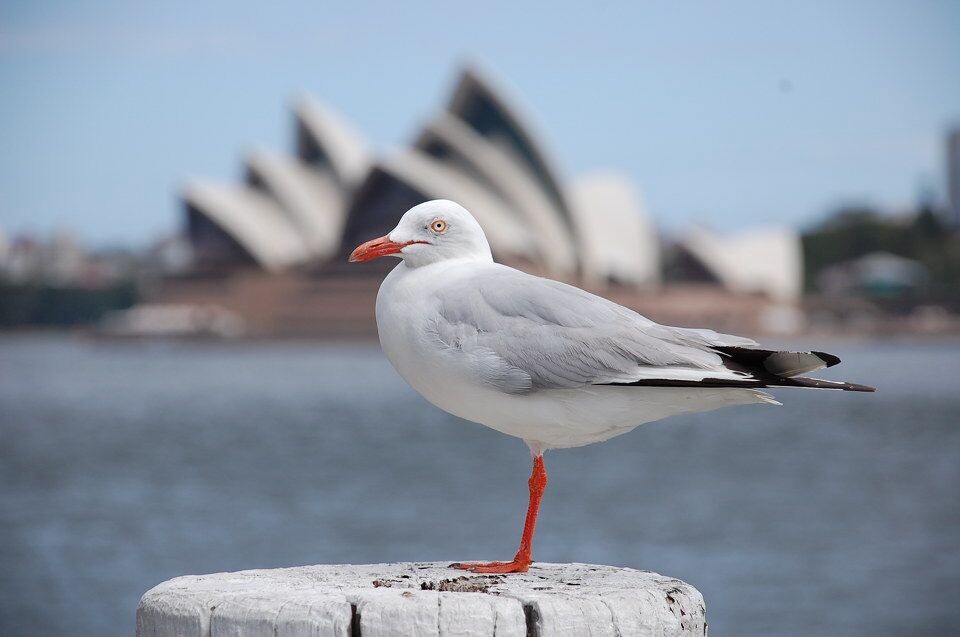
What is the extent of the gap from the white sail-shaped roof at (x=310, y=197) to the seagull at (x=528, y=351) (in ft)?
127

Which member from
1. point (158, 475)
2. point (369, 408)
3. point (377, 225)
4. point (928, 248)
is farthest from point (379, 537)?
point (928, 248)

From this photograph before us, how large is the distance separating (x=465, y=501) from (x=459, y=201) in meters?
26.4

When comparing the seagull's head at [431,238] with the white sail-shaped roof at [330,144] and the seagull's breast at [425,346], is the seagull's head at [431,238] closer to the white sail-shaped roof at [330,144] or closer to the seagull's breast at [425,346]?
the seagull's breast at [425,346]

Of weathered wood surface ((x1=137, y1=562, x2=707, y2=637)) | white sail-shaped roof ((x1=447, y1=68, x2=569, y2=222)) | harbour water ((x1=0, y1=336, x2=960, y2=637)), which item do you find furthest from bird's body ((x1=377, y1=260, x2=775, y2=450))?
white sail-shaped roof ((x1=447, y1=68, x2=569, y2=222))

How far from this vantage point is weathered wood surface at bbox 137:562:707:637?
1679 millimetres

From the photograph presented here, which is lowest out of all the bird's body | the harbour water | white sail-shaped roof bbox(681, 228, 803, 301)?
the harbour water

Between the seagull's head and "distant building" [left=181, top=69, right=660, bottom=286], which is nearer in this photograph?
the seagull's head

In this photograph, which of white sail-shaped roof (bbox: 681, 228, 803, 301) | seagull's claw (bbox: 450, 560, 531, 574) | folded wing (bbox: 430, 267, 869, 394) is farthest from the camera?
white sail-shaped roof (bbox: 681, 228, 803, 301)

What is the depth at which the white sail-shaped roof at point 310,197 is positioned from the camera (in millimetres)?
40844

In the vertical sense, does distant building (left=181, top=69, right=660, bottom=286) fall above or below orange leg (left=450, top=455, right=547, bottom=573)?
above

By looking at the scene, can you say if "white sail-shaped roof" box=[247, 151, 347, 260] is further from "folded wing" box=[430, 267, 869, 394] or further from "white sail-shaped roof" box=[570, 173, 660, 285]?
"folded wing" box=[430, 267, 869, 394]

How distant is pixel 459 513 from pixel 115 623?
4289 millimetres

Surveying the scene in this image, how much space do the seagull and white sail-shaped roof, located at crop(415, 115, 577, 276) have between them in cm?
3487

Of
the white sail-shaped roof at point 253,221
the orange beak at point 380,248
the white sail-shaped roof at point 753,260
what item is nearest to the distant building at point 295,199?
the white sail-shaped roof at point 253,221
